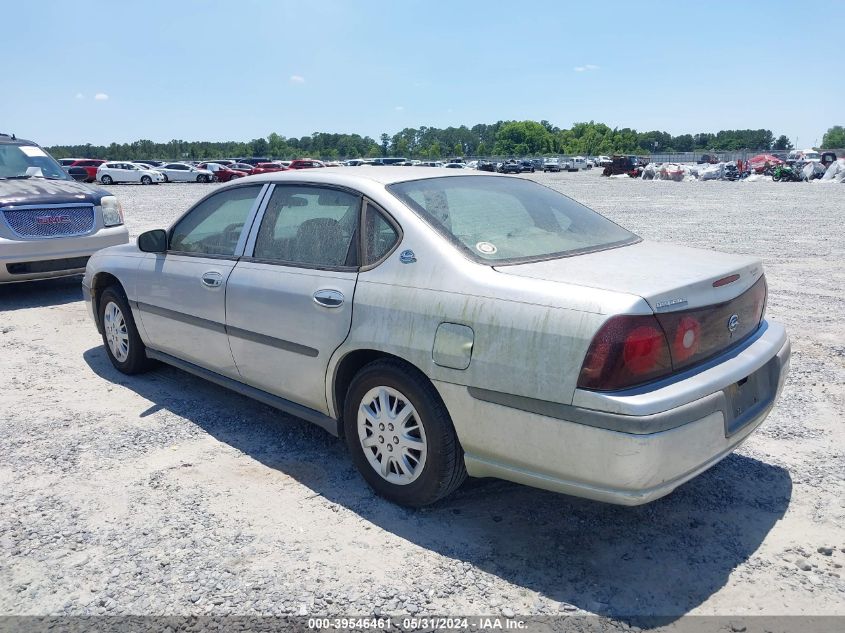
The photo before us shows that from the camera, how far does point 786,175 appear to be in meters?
43.3

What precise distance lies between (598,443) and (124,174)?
43.3 meters

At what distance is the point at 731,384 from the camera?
286 centimetres

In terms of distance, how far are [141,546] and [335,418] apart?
1.08 m

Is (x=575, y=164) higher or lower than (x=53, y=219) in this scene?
higher

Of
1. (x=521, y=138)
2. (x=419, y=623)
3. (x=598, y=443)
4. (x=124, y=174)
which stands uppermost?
(x=521, y=138)

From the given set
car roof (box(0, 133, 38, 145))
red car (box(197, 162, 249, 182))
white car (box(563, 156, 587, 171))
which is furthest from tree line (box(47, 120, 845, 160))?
car roof (box(0, 133, 38, 145))

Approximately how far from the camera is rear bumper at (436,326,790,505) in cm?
255

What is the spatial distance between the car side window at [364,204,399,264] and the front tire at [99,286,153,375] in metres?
2.49

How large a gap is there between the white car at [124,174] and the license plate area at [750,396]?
1683 inches

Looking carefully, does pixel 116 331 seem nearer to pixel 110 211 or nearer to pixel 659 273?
pixel 110 211

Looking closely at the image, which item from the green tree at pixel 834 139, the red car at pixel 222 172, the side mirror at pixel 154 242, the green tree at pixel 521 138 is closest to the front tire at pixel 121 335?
the side mirror at pixel 154 242

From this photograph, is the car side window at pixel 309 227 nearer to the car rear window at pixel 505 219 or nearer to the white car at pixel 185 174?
the car rear window at pixel 505 219

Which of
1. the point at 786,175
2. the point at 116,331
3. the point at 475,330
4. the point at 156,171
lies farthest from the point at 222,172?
the point at 475,330

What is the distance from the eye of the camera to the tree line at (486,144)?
12038 cm
